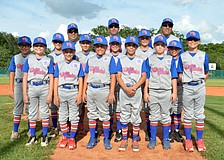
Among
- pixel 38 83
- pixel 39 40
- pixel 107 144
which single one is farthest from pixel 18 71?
pixel 107 144

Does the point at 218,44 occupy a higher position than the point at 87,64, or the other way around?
the point at 218,44

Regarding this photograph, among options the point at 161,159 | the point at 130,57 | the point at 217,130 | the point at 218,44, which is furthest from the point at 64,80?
the point at 218,44

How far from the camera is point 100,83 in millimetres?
4223

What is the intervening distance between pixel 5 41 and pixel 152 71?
69.0 meters

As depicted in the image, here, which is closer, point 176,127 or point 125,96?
point 125,96

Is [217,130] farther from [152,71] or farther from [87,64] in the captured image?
[87,64]

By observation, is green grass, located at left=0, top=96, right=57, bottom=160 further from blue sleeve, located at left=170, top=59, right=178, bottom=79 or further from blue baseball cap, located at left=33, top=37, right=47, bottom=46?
blue sleeve, located at left=170, top=59, right=178, bottom=79

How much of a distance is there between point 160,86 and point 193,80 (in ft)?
1.82

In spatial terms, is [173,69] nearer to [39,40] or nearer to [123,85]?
[123,85]

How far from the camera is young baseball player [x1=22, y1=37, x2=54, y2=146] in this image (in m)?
4.30

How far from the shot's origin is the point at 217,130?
5543 mm

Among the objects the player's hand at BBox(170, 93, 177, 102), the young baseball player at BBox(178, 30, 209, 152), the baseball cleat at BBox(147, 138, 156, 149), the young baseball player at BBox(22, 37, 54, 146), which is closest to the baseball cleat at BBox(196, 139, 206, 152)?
the young baseball player at BBox(178, 30, 209, 152)

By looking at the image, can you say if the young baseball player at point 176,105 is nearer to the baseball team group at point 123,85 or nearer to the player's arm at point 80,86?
the baseball team group at point 123,85

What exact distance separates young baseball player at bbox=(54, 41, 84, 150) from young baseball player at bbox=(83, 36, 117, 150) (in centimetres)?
15
